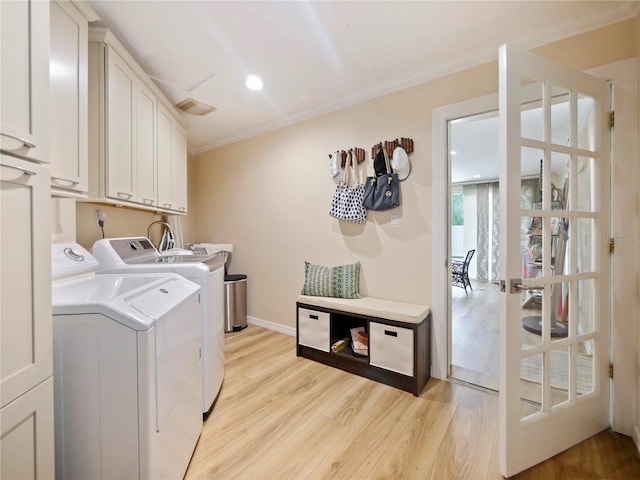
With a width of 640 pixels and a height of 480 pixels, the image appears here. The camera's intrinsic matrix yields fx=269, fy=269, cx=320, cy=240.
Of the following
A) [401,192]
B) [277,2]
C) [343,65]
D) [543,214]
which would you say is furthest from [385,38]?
[543,214]

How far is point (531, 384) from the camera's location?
57.4 inches

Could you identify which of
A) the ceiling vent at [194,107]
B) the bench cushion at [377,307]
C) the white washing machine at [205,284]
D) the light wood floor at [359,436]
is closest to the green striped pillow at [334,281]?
the bench cushion at [377,307]

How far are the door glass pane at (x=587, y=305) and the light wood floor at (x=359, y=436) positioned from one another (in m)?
0.62

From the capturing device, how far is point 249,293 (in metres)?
3.40

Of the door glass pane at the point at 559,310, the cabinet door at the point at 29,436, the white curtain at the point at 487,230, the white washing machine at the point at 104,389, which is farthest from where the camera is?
the white curtain at the point at 487,230

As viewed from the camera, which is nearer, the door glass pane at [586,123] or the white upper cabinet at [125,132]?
the door glass pane at [586,123]

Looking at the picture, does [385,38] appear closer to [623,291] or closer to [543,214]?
[543,214]

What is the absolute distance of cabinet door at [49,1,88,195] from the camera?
1.27 m

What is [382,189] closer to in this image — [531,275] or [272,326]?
[531,275]

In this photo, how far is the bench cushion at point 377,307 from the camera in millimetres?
1979

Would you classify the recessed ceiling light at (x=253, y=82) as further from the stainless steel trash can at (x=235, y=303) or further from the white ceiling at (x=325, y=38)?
the stainless steel trash can at (x=235, y=303)

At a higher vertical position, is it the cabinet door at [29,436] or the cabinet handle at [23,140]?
the cabinet handle at [23,140]

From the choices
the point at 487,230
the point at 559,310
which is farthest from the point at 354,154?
the point at 487,230

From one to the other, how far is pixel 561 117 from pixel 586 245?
72cm
